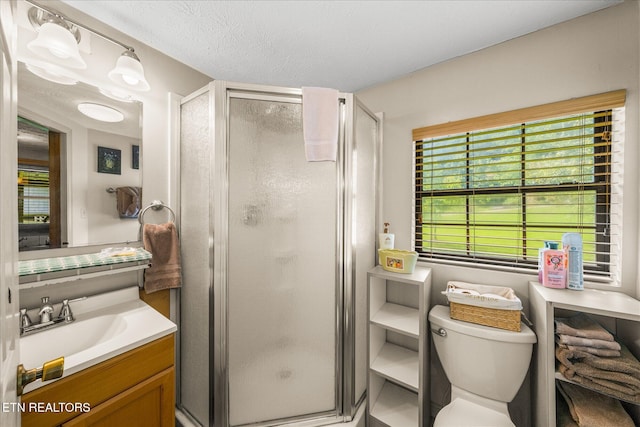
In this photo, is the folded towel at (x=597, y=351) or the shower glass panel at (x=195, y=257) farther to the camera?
the shower glass panel at (x=195, y=257)

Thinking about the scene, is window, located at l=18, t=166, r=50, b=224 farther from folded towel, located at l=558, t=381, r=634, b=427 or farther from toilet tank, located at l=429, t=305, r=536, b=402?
folded towel, located at l=558, t=381, r=634, b=427

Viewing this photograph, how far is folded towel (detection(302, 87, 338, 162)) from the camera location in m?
1.41

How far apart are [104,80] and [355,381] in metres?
2.32

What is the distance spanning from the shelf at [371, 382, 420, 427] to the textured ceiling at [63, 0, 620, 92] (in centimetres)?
226

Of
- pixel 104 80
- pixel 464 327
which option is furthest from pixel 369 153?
pixel 104 80

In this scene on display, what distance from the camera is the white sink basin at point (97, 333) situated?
37.3 inches

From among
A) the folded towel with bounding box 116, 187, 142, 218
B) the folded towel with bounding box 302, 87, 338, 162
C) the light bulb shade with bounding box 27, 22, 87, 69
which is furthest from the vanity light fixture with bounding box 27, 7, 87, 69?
the folded towel with bounding box 302, 87, 338, 162

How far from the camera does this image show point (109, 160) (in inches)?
55.4

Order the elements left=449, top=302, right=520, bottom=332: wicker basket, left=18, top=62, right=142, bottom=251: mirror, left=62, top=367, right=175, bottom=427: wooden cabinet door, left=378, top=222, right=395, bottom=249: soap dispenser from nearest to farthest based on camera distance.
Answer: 1. left=62, top=367, right=175, bottom=427: wooden cabinet door
2. left=18, top=62, right=142, bottom=251: mirror
3. left=449, top=302, right=520, bottom=332: wicker basket
4. left=378, top=222, right=395, bottom=249: soap dispenser

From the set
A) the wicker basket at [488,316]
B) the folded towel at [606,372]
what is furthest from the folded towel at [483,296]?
→ the folded towel at [606,372]

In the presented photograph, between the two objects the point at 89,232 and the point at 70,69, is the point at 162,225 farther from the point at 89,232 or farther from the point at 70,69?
the point at 70,69

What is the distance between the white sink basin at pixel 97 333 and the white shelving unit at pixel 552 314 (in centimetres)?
175

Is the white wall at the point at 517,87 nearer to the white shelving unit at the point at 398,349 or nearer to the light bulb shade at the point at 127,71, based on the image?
the white shelving unit at the point at 398,349

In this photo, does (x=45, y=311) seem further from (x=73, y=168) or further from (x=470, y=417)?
(x=470, y=417)
